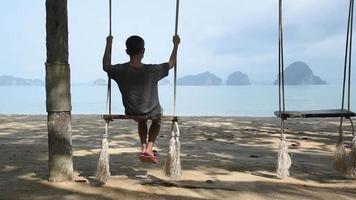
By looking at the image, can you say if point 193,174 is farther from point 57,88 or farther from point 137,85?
point 57,88

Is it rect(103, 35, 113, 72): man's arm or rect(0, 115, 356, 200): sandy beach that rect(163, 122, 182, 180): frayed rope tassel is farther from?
rect(103, 35, 113, 72): man's arm

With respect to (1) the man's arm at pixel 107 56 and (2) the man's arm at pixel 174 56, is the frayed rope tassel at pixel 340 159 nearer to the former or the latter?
(2) the man's arm at pixel 174 56

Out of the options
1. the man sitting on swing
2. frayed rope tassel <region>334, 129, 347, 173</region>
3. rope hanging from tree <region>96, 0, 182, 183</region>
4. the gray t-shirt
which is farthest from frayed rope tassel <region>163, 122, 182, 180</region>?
frayed rope tassel <region>334, 129, 347, 173</region>

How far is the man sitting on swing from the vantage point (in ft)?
19.9

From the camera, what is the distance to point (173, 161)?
587cm

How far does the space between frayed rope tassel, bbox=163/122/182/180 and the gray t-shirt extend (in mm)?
369

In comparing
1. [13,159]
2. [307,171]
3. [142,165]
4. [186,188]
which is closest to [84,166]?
[142,165]

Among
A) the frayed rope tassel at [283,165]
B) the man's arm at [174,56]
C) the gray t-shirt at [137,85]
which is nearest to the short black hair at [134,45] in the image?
the gray t-shirt at [137,85]

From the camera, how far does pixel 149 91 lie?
609 centimetres

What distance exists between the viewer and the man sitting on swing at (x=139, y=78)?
605cm

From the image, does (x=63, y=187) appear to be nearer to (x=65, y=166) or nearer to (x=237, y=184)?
(x=65, y=166)

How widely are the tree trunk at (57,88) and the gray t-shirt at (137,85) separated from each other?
0.57 meters

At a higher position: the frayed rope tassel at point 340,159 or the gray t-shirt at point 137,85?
the gray t-shirt at point 137,85

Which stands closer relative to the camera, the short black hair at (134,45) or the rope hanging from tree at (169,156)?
the rope hanging from tree at (169,156)
